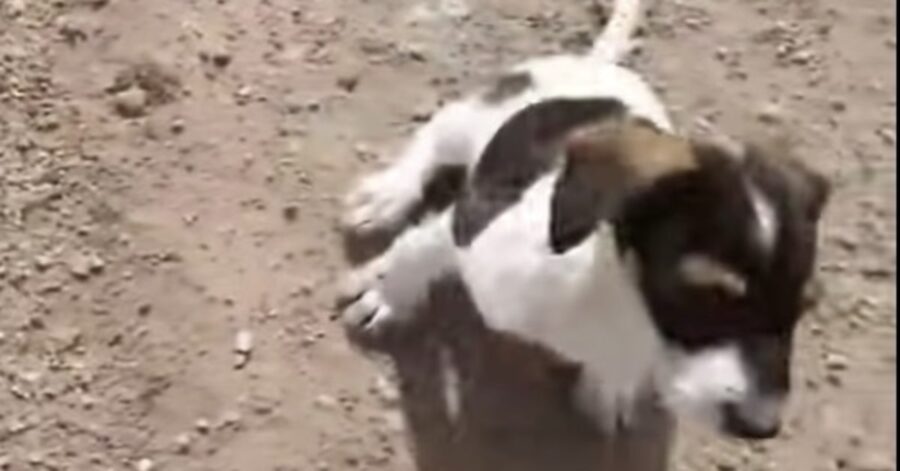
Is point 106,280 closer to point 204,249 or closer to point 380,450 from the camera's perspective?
point 204,249

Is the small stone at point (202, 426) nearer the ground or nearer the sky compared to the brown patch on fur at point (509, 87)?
nearer the ground

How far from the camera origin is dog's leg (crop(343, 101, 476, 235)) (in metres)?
2.38

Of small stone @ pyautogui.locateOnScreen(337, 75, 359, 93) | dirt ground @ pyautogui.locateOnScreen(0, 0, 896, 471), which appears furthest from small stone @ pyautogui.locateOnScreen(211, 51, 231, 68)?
small stone @ pyautogui.locateOnScreen(337, 75, 359, 93)

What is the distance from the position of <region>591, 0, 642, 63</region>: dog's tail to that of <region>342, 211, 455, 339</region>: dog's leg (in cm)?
27

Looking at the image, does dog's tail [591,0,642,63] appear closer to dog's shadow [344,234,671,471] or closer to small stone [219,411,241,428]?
dog's shadow [344,234,671,471]

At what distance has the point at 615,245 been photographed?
196 centimetres

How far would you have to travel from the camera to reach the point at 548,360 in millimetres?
2365

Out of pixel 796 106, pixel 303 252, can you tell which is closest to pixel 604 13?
pixel 796 106

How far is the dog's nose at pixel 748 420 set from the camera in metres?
1.96

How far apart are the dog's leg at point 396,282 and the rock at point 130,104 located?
1.10ft

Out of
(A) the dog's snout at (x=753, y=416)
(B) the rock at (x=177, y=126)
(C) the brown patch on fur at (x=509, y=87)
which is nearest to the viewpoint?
(A) the dog's snout at (x=753, y=416)

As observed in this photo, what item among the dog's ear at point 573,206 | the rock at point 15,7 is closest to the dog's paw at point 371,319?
the dog's ear at point 573,206

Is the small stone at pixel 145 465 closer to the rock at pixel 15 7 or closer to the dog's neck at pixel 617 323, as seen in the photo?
the dog's neck at pixel 617 323

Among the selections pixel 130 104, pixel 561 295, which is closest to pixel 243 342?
pixel 130 104
